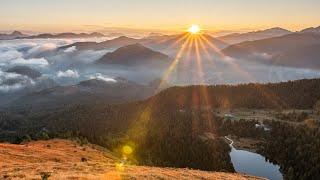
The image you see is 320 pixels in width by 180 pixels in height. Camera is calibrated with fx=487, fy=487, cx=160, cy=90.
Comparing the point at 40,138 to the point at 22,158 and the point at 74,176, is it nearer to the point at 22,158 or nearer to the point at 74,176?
the point at 22,158

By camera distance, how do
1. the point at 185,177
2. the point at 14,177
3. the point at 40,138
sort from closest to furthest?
the point at 14,177 < the point at 185,177 < the point at 40,138

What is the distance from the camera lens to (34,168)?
69.9m

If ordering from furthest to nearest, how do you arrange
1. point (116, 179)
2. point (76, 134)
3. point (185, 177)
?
point (76, 134)
point (185, 177)
point (116, 179)

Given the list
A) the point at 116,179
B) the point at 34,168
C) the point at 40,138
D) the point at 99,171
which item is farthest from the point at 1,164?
the point at 40,138

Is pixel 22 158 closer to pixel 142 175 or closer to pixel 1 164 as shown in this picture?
pixel 1 164

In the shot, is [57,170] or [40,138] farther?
[40,138]

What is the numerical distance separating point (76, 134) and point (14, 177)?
12355cm

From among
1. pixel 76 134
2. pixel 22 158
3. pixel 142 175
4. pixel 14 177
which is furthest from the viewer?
pixel 76 134

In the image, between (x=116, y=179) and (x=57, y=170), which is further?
(x=57, y=170)

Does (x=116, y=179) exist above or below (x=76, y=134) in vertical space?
above

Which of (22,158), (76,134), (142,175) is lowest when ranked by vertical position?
(76,134)

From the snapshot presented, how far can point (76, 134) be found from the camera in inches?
7136

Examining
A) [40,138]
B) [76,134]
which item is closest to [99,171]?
[40,138]

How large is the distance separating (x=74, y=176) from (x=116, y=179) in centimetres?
559
